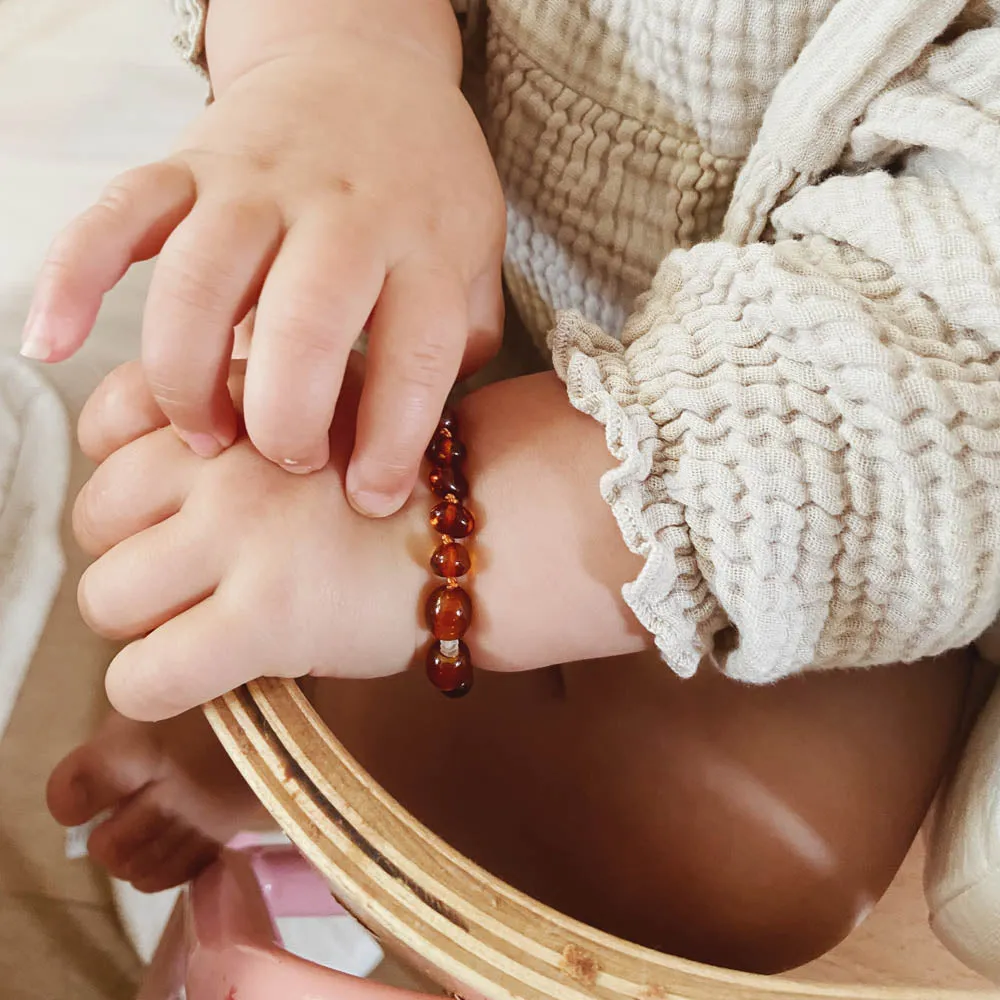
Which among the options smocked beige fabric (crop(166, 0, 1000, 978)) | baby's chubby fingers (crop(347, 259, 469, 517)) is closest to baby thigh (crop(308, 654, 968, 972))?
smocked beige fabric (crop(166, 0, 1000, 978))

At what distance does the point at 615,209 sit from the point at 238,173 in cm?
22

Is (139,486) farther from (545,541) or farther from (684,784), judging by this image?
(684,784)

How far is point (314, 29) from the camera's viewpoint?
40cm

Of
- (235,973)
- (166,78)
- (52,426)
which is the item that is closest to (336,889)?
(235,973)

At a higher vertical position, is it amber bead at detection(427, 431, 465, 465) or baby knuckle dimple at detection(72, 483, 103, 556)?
amber bead at detection(427, 431, 465, 465)

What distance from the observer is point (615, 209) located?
48cm

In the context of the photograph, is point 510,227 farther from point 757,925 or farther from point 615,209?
point 757,925

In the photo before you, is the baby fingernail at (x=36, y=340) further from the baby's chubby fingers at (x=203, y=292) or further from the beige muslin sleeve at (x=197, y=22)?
the beige muslin sleeve at (x=197, y=22)

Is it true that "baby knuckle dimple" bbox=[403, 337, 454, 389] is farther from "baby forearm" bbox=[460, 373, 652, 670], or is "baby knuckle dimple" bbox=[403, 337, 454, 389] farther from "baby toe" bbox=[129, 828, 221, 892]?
"baby toe" bbox=[129, 828, 221, 892]

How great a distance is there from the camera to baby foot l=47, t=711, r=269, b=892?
0.40m

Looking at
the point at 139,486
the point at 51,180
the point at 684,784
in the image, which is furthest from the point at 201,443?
the point at 51,180

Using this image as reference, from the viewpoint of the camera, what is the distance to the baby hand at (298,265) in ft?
0.98

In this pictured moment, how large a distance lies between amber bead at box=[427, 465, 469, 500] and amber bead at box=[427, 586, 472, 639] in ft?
0.11

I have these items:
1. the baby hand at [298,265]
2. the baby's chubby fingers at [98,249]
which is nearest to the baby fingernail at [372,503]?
the baby hand at [298,265]
